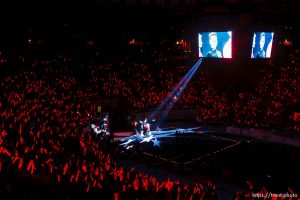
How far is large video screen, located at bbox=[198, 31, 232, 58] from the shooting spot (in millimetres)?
10387

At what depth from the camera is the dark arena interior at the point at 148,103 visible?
604 cm

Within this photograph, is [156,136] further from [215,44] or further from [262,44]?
[262,44]

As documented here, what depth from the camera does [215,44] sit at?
430 inches

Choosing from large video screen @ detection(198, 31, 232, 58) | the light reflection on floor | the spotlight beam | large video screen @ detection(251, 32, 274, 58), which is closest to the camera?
large video screen @ detection(251, 32, 274, 58)

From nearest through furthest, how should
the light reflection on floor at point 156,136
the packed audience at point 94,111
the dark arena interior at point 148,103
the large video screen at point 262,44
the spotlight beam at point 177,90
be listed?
the packed audience at point 94,111, the dark arena interior at point 148,103, the large video screen at point 262,44, the light reflection on floor at point 156,136, the spotlight beam at point 177,90

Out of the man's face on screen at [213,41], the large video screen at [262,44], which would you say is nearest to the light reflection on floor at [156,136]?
the man's face on screen at [213,41]

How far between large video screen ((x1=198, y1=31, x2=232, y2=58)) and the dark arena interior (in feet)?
0.12

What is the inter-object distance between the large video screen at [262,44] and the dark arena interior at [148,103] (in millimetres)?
38

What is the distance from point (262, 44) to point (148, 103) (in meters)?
6.01

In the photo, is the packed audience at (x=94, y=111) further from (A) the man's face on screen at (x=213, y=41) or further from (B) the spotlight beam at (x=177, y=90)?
(A) the man's face on screen at (x=213, y=41)

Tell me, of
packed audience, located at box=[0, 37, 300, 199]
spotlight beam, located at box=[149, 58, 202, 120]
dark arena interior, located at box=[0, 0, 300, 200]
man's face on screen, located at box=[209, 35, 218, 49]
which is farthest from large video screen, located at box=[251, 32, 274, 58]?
spotlight beam, located at box=[149, 58, 202, 120]

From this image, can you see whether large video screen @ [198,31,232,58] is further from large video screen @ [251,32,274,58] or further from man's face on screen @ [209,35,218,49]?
large video screen @ [251,32,274,58]

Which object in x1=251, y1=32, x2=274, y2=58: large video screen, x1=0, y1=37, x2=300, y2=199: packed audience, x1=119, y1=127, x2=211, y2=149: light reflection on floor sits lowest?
x1=119, y1=127, x2=211, y2=149: light reflection on floor

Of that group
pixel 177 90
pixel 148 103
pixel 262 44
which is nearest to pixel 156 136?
pixel 148 103
